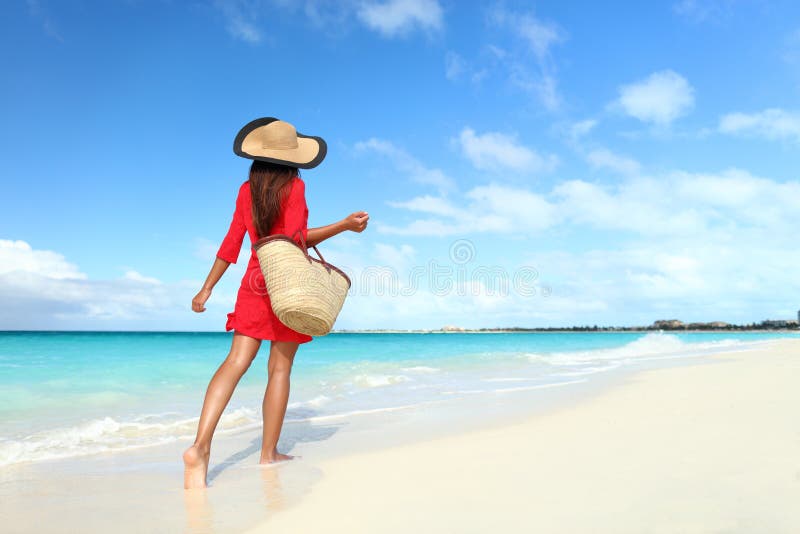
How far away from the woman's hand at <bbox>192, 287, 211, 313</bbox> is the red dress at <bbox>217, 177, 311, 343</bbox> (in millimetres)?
159

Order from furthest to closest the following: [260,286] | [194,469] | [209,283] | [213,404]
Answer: [209,283]
[260,286]
[213,404]
[194,469]

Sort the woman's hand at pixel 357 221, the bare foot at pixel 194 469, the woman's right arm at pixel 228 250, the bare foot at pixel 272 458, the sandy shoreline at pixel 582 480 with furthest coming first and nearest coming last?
the bare foot at pixel 272 458 < the woman's right arm at pixel 228 250 < the woman's hand at pixel 357 221 < the bare foot at pixel 194 469 < the sandy shoreline at pixel 582 480

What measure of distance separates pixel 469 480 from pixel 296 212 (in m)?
1.63

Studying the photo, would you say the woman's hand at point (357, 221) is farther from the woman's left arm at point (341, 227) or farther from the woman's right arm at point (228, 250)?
the woman's right arm at point (228, 250)

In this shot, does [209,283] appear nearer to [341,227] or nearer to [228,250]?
[228,250]

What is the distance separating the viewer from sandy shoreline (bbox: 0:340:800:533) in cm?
216

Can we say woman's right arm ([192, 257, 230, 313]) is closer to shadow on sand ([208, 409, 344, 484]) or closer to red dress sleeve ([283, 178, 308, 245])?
red dress sleeve ([283, 178, 308, 245])

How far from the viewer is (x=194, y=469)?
2.79 meters

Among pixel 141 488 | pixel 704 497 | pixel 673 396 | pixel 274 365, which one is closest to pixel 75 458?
pixel 141 488

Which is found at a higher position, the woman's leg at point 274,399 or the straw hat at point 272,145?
the straw hat at point 272,145

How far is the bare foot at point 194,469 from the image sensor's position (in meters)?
2.77

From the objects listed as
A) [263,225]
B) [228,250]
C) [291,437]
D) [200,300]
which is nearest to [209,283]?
[200,300]

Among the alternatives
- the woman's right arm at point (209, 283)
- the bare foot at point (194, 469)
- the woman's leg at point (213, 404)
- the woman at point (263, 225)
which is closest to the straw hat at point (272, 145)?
the woman at point (263, 225)

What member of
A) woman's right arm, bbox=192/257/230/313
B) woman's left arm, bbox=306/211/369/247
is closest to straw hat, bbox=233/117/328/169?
woman's left arm, bbox=306/211/369/247
